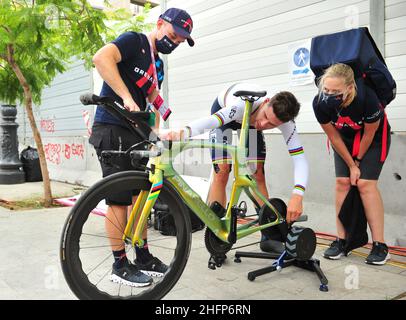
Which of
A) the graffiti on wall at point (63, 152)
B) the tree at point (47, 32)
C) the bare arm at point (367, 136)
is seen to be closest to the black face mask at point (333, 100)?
the bare arm at point (367, 136)

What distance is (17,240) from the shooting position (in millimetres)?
4305

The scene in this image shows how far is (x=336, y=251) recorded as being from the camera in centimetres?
362

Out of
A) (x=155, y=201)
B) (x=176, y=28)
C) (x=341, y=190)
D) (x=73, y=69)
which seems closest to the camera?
(x=155, y=201)

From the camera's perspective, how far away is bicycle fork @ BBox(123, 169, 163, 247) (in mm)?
2445

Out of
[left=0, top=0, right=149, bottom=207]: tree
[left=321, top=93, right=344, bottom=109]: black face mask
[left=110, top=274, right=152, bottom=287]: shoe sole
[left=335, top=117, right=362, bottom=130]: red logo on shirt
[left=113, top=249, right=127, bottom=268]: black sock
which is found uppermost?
[left=0, top=0, right=149, bottom=207]: tree

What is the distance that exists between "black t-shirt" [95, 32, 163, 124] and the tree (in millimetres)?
2889

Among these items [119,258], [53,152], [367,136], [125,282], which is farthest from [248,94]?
[53,152]

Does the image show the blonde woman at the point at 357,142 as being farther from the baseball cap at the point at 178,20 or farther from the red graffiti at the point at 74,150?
the red graffiti at the point at 74,150

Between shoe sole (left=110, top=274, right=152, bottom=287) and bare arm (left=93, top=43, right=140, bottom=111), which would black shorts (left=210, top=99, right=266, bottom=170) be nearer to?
bare arm (left=93, top=43, right=140, bottom=111)

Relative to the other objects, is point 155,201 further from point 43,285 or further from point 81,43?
point 81,43

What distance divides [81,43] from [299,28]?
3.00 metres

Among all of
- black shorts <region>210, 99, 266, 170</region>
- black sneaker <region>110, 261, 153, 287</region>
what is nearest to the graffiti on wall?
black shorts <region>210, 99, 266, 170</region>
